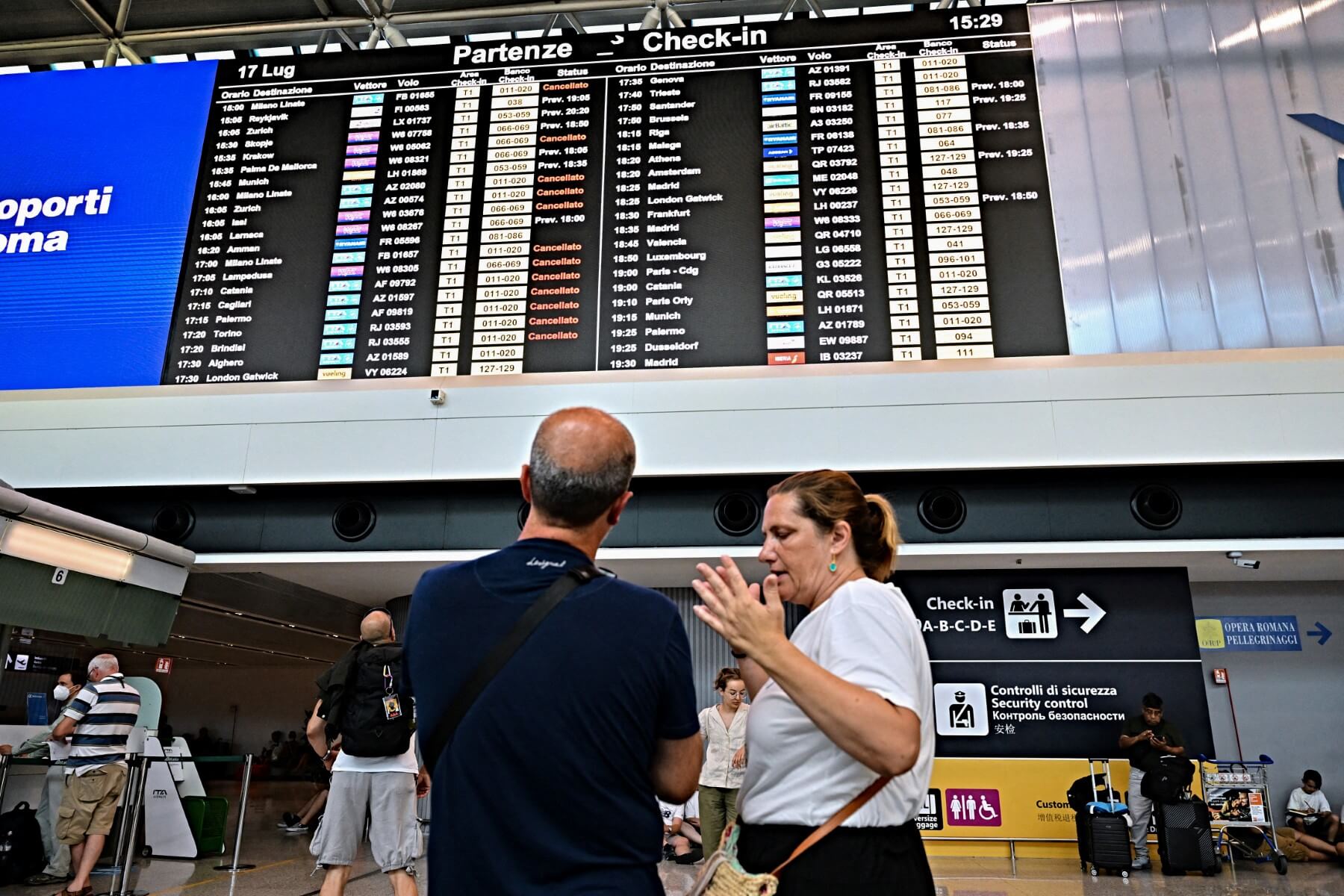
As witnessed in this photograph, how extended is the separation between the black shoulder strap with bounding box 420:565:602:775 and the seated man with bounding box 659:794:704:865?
6.29 m

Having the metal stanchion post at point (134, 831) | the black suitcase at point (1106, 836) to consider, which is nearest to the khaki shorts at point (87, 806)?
the metal stanchion post at point (134, 831)

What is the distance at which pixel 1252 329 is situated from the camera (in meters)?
5.11

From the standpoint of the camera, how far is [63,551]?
6418 mm

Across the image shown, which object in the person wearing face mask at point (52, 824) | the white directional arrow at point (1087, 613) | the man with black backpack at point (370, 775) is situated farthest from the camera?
the white directional arrow at point (1087, 613)

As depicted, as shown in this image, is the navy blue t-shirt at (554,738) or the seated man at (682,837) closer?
the navy blue t-shirt at (554,738)

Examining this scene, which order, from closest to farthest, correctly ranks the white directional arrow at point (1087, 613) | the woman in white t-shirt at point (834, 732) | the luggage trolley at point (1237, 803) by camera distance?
the woman in white t-shirt at point (834, 732) < the luggage trolley at point (1237, 803) < the white directional arrow at point (1087, 613)

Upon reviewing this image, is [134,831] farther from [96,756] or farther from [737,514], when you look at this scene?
[737,514]

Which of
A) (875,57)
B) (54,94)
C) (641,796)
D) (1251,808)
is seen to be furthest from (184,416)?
(1251,808)

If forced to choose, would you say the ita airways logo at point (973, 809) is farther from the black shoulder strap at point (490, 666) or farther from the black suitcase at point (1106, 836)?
the black shoulder strap at point (490, 666)

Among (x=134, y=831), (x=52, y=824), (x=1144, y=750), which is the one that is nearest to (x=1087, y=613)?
(x=1144, y=750)

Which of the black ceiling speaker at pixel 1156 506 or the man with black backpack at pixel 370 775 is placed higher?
the black ceiling speaker at pixel 1156 506

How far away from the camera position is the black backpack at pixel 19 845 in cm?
562

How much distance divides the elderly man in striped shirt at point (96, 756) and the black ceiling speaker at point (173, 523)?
5.41ft

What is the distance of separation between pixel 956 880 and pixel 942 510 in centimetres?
265
